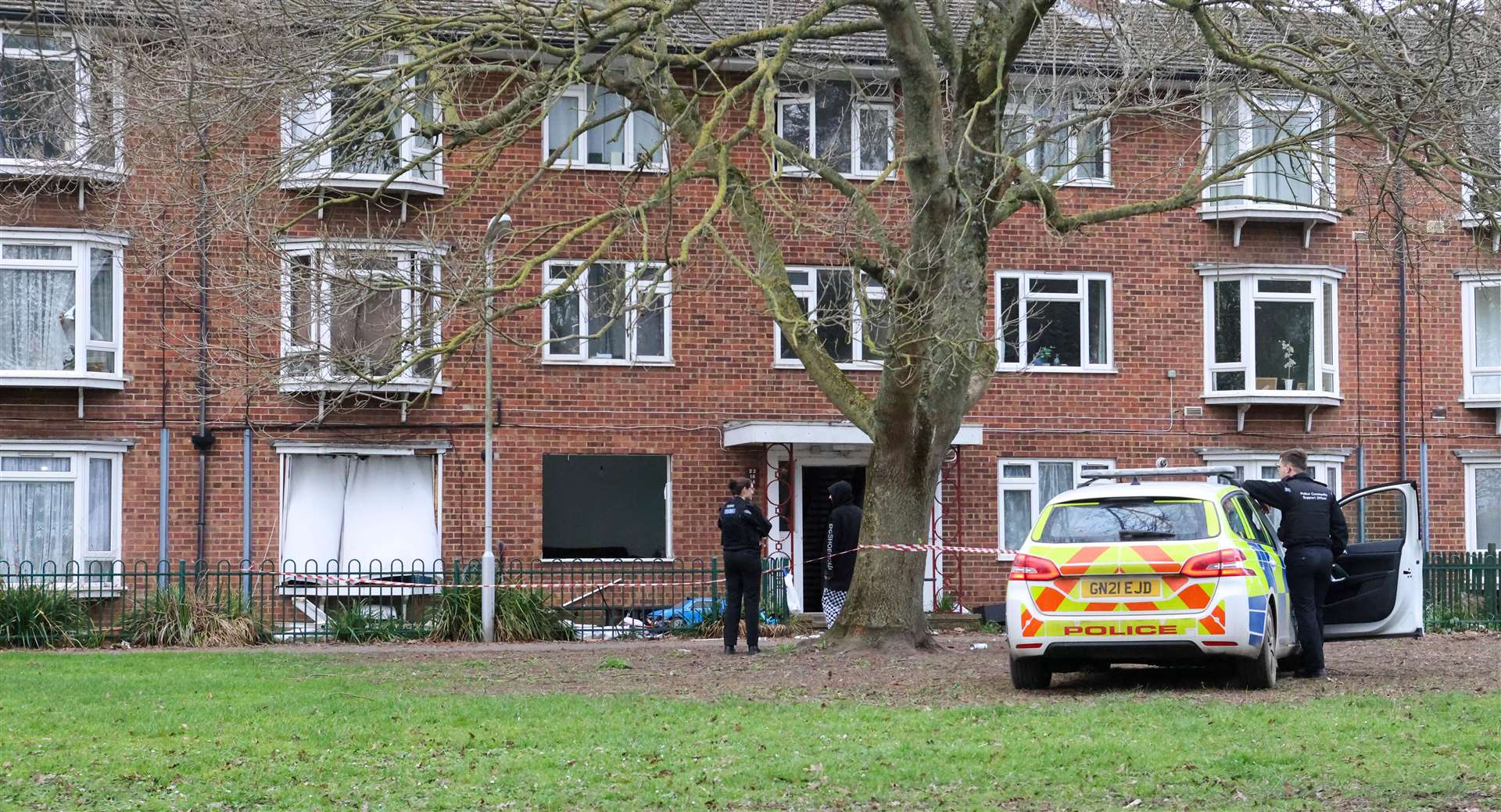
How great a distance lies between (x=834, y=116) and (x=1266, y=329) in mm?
6643

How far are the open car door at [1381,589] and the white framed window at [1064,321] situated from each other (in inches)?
402

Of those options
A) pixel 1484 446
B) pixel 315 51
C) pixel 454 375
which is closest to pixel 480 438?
pixel 454 375

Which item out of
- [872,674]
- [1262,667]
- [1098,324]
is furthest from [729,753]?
[1098,324]

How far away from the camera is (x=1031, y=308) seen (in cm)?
2542

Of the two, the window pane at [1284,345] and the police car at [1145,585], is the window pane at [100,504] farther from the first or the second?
the window pane at [1284,345]

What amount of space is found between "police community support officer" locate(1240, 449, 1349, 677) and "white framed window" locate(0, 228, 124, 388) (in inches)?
566

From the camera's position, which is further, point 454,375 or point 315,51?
point 454,375

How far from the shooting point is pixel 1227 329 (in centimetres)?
2569

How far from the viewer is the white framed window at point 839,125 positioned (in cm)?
2448

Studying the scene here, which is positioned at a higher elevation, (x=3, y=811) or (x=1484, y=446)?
(x=1484, y=446)

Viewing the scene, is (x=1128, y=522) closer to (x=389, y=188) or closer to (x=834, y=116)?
(x=389, y=188)

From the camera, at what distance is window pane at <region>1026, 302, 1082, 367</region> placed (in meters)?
25.4

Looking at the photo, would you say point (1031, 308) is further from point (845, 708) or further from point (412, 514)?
point (845, 708)

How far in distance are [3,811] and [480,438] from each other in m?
15.2
